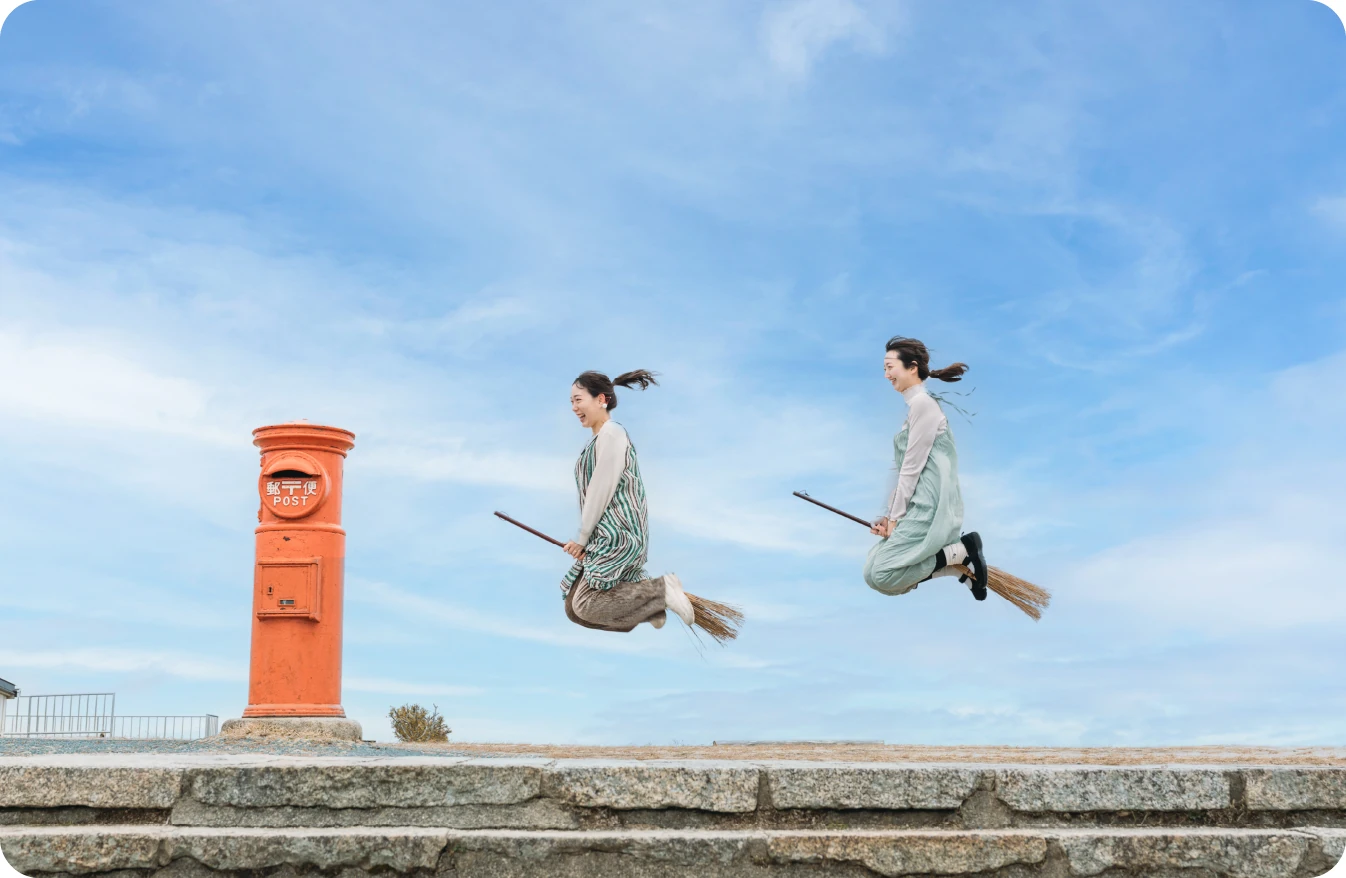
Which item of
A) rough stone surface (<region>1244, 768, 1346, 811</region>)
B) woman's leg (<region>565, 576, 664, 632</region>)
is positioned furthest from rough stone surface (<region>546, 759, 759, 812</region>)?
woman's leg (<region>565, 576, 664, 632</region>)

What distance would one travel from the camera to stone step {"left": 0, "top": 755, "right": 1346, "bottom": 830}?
5.15 meters

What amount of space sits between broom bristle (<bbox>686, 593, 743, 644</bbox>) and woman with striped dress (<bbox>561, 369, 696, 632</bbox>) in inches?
4.5

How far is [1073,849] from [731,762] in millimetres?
1513

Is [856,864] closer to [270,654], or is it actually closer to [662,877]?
[662,877]

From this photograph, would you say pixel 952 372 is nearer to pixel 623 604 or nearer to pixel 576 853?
pixel 623 604

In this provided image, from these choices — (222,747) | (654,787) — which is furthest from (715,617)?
(222,747)

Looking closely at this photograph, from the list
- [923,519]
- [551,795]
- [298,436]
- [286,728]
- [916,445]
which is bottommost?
[551,795]

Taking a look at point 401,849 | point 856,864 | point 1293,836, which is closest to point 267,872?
point 401,849

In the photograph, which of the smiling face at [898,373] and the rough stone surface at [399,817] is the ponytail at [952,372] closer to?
the smiling face at [898,373]

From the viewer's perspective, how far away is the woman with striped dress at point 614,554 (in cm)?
760

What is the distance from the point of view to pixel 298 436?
11672 mm

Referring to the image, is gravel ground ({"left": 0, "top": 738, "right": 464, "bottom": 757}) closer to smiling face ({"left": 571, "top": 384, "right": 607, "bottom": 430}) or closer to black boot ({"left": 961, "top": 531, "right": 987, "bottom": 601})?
smiling face ({"left": 571, "top": 384, "right": 607, "bottom": 430})

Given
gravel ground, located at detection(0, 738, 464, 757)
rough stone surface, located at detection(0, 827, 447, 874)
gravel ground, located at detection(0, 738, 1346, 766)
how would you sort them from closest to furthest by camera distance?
rough stone surface, located at detection(0, 827, 447, 874)
gravel ground, located at detection(0, 738, 1346, 766)
gravel ground, located at detection(0, 738, 464, 757)

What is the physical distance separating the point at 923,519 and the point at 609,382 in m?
2.23
